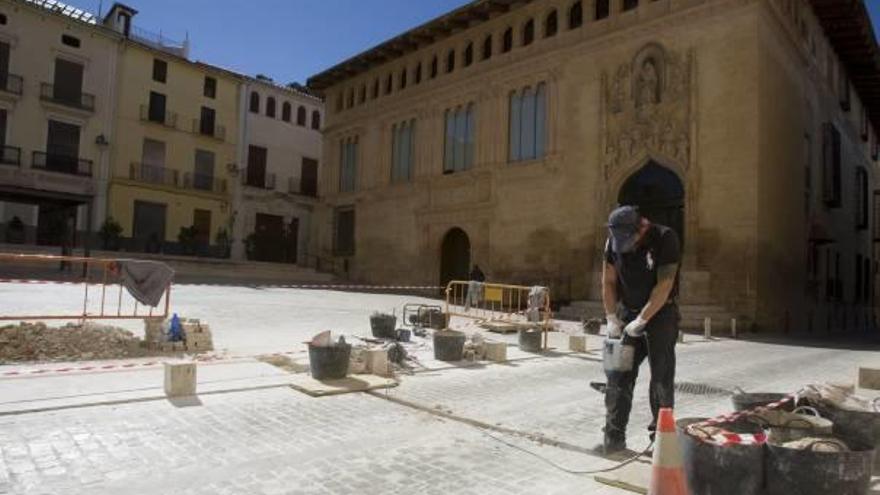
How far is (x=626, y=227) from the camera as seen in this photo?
5.02 meters

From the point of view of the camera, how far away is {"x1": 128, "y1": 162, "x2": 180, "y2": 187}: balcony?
3644cm

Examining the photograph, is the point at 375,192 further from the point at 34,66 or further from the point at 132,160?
the point at 34,66

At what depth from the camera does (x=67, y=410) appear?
602cm

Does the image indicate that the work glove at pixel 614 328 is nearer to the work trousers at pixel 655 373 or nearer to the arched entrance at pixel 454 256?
the work trousers at pixel 655 373

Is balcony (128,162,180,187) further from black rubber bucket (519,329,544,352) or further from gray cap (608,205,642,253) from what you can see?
gray cap (608,205,642,253)

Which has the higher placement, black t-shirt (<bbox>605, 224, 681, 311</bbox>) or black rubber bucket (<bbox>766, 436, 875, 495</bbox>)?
black t-shirt (<bbox>605, 224, 681, 311</bbox>)

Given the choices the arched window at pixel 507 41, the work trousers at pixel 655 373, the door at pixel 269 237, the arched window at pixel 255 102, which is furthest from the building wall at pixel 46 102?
the work trousers at pixel 655 373

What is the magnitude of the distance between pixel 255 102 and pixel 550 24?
23287 mm

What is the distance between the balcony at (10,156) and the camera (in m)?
31.2

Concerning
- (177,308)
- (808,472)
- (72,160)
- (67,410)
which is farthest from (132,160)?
(808,472)

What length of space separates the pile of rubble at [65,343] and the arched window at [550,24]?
2165 centimetres

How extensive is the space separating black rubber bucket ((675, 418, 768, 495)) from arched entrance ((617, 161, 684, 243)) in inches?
756

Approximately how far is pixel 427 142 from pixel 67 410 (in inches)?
1038

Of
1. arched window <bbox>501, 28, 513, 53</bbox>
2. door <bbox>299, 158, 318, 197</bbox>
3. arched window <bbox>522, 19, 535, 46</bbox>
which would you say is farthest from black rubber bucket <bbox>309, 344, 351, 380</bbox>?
door <bbox>299, 158, 318, 197</bbox>
